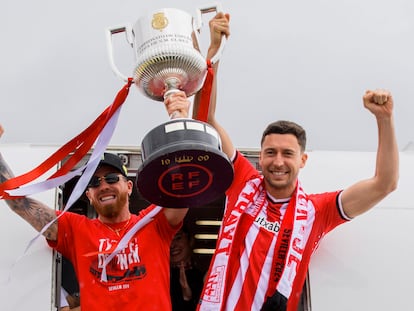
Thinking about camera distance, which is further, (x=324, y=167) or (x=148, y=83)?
(x=324, y=167)

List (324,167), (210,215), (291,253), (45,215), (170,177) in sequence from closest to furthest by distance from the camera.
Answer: (170,177)
(291,253)
(45,215)
(324,167)
(210,215)

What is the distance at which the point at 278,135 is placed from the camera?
4.27 meters

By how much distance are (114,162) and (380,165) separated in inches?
67.4

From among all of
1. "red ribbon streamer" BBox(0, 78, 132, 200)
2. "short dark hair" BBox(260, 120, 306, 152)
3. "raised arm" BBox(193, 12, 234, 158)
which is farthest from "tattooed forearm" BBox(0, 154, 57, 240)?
"short dark hair" BBox(260, 120, 306, 152)

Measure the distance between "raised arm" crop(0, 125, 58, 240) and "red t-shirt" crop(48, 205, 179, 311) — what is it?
0.19 ft

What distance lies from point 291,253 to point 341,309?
62 centimetres

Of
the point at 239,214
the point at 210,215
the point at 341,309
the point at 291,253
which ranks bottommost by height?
the point at 341,309

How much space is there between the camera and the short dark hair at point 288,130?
4273 mm

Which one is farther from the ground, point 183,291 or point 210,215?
point 210,215

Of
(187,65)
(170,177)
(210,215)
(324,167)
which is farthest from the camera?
(210,215)

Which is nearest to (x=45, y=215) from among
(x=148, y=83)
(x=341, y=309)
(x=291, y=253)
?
(x=148, y=83)

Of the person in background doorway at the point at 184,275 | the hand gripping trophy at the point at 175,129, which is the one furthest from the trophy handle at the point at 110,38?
the person in background doorway at the point at 184,275

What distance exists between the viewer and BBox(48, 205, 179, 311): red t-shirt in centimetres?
397

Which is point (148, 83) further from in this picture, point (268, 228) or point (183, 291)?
point (183, 291)
